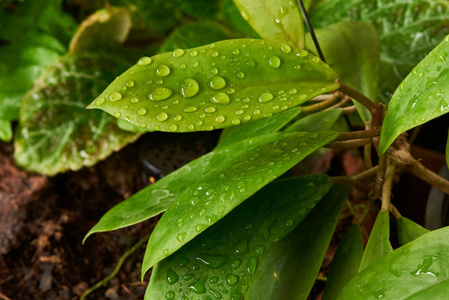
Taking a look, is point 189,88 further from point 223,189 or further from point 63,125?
point 63,125

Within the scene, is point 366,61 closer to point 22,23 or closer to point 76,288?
point 76,288

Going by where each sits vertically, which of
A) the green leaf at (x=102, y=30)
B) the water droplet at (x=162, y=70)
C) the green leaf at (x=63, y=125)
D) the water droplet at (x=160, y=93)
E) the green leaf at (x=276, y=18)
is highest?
the green leaf at (x=276, y=18)

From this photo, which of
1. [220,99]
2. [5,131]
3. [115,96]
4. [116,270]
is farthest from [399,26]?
[5,131]

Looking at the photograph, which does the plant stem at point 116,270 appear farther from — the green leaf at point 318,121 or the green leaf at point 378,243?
the green leaf at point 378,243

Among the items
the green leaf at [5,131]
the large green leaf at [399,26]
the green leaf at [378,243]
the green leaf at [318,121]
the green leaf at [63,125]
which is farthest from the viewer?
the green leaf at [5,131]

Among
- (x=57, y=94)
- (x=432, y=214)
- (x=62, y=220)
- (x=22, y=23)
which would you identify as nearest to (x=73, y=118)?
(x=57, y=94)

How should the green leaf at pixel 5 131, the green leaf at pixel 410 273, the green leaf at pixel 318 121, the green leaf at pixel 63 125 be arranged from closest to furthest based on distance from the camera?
the green leaf at pixel 410 273
the green leaf at pixel 318 121
the green leaf at pixel 63 125
the green leaf at pixel 5 131

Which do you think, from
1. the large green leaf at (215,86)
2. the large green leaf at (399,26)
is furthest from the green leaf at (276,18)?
the large green leaf at (399,26)
